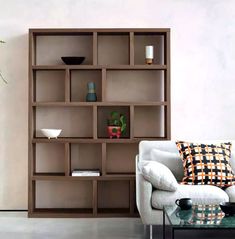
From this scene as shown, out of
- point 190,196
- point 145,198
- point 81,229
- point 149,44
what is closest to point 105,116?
point 149,44

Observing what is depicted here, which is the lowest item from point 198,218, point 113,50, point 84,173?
point 198,218

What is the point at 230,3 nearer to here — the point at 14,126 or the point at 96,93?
the point at 96,93

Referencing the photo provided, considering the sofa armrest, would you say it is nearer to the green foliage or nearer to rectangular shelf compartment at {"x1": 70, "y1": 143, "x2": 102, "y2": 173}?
the green foliage

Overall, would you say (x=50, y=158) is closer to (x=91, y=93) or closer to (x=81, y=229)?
(x=91, y=93)

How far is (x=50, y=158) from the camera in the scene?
223 inches

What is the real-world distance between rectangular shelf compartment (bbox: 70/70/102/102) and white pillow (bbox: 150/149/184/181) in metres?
1.14

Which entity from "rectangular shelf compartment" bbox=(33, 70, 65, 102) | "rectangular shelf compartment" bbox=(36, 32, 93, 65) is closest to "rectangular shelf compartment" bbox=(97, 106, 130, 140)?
"rectangular shelf compartment" bbox=(33, 70, 65, 102)

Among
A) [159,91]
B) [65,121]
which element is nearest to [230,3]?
[159,91]

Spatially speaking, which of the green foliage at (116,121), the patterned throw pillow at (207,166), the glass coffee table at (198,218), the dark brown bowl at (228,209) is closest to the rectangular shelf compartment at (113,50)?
the green foliage at (116,121)

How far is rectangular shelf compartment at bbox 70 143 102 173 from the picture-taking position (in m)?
5.66

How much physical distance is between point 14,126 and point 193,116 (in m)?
1.93

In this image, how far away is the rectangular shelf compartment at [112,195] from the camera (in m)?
5.68

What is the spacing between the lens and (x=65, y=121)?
568 centimetres

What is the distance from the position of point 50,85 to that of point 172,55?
1354mm
